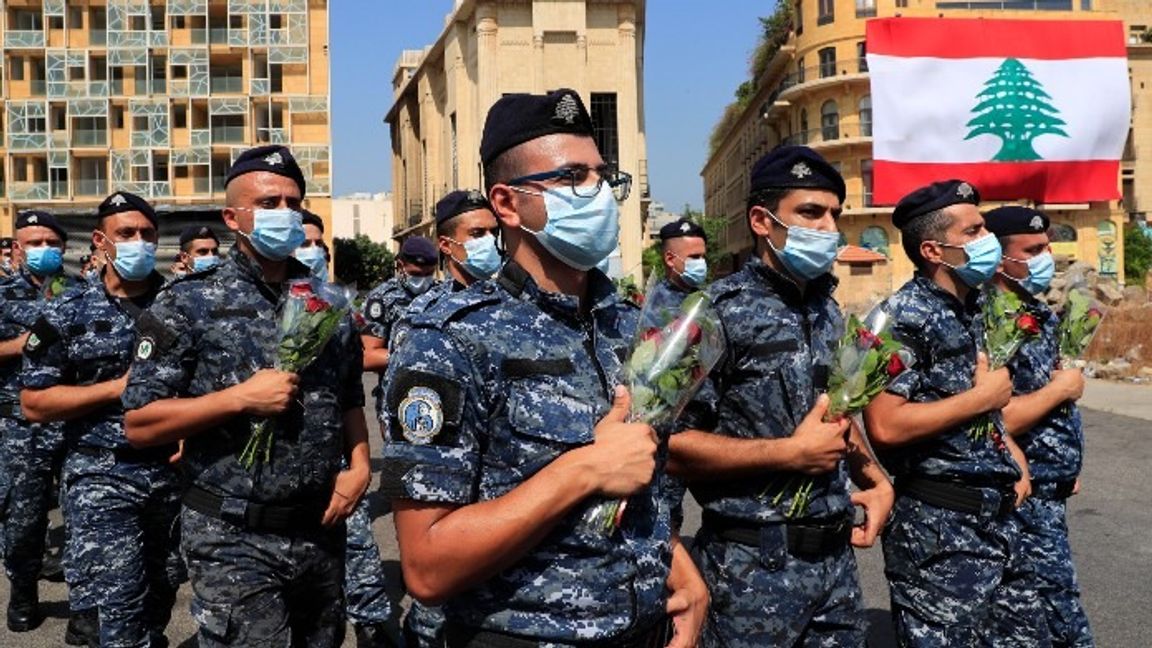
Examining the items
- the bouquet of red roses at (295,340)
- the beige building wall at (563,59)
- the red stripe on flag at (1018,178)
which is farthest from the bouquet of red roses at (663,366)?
the beige building wall at (563,59)

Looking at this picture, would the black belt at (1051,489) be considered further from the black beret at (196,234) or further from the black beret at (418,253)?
the black beret at (196,234)

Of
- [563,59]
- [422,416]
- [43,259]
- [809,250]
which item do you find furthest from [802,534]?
[563,59]

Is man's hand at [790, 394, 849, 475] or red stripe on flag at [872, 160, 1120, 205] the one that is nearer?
man's hand at [790, 394, 849, 475]

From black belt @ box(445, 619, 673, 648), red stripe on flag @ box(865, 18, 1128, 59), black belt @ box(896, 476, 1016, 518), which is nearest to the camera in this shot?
black belt @ box(445, 619, 673, 648)

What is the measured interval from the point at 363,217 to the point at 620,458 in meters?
129

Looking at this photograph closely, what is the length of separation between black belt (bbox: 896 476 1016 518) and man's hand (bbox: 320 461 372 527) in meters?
2.04

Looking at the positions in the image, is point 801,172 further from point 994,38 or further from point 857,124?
point 857,124

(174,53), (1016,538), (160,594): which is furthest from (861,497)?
(174,53)

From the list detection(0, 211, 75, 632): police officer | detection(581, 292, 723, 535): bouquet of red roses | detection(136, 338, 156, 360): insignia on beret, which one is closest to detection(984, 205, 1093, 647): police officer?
detection(581, 292, 723, 535): bouquet of red roses

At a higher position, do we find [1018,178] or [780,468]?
[1018,178]

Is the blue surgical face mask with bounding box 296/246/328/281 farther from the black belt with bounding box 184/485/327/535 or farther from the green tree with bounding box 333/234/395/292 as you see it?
the green tree with bounding box 333/234/395/292

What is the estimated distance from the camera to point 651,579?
7.26 feet

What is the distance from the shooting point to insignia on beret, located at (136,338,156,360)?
11.2 ft

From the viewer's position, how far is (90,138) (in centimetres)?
4859
